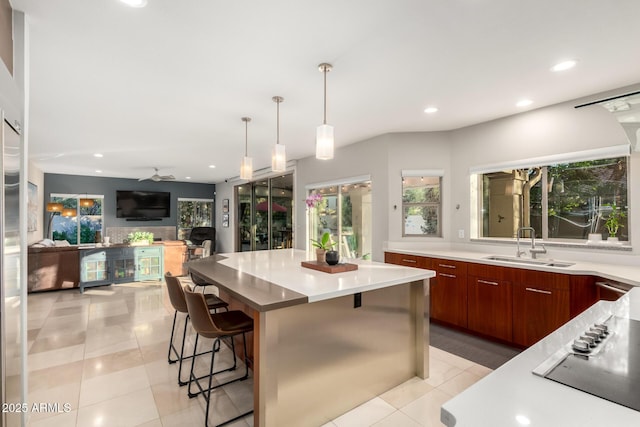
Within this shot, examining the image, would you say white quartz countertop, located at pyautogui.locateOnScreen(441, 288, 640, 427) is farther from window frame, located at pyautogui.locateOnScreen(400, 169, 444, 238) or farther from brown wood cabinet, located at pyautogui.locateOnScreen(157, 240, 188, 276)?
brown wood cabinet, located at pyautogui.locateOnScreen(157, 240, 188, 276)

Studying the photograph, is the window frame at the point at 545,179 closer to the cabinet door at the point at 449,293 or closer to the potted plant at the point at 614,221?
the potted plant at the point at 614,221

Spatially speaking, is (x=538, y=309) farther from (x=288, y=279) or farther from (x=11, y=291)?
(x=11, y=291)

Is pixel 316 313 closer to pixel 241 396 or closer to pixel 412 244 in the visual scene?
pixel 241 396

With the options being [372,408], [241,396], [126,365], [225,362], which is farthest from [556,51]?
[126,365]

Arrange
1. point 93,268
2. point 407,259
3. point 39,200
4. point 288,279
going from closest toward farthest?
point 288,279, point 407,259, point 93,268, point 39,200

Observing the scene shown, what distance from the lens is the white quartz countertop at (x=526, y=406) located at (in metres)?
0.62

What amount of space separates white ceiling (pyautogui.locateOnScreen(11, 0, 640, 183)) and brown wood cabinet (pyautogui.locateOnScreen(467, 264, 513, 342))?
1.80 meters

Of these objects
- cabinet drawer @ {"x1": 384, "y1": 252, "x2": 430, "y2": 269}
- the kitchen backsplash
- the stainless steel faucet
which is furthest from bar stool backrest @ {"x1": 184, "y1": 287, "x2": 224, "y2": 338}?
the kitchen backsplash

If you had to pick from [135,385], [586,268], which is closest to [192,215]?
[135,385]

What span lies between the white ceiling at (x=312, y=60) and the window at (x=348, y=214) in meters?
1.31

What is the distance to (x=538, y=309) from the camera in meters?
2.83

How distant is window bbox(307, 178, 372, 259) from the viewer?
4.97 meters

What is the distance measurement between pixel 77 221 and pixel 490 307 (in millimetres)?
9664

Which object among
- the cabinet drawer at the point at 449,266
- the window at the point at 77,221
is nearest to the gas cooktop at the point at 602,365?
the cabinet drawer at the point at 449,266
